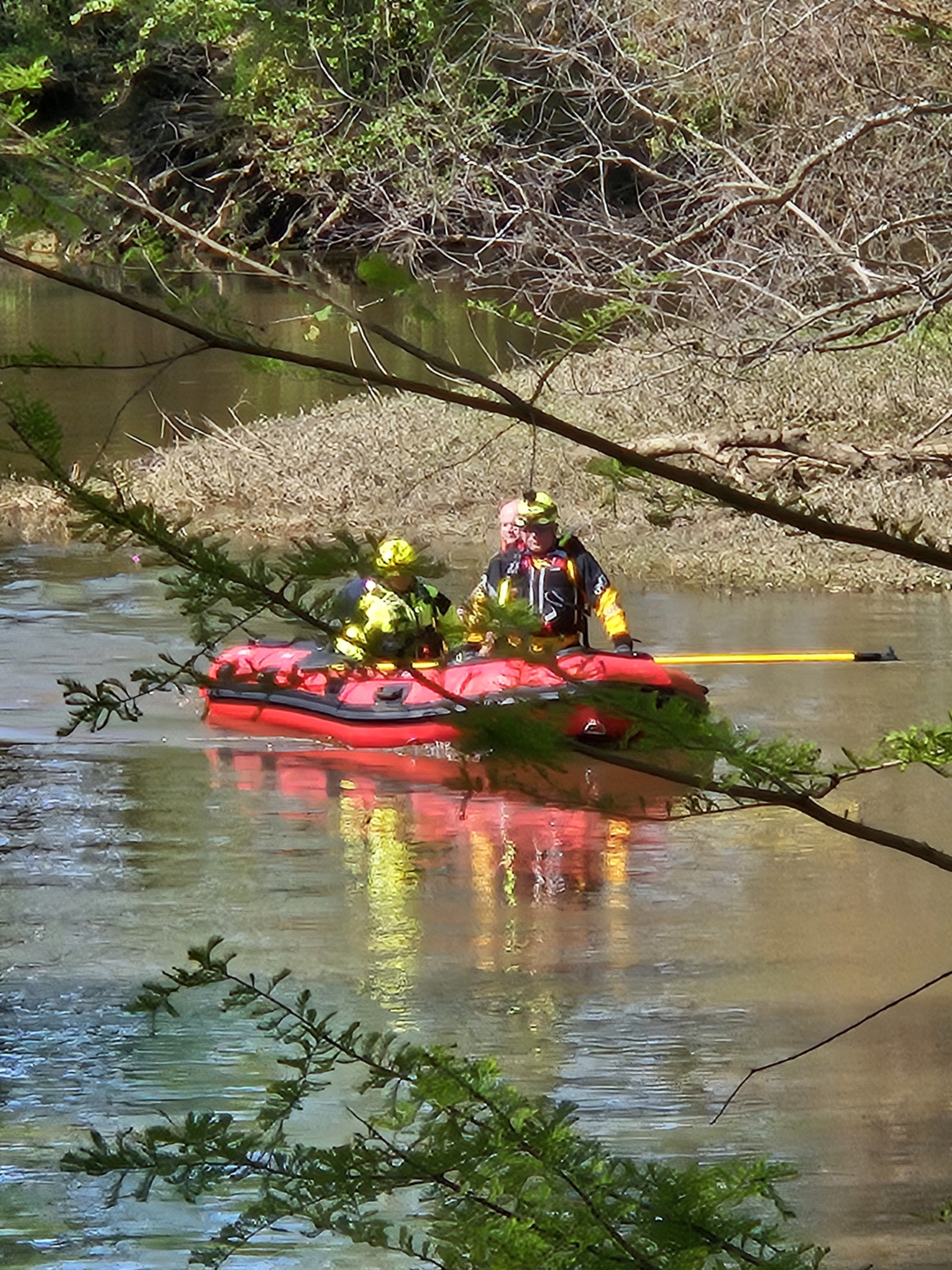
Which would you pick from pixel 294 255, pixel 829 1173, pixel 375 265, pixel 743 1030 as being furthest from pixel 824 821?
pixel 294 255

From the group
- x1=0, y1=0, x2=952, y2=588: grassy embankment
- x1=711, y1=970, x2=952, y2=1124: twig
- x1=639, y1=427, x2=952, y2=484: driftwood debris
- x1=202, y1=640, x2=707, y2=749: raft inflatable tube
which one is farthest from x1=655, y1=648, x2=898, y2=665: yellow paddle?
x1=711, y1=970, x2=952, y2=1124: twig

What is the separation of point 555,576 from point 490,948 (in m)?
3.78

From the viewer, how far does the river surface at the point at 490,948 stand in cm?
621

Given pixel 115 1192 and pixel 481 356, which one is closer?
pixel 115 1192

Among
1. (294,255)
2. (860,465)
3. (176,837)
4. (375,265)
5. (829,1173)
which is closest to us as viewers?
(375,265)

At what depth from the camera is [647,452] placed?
56.0 feet

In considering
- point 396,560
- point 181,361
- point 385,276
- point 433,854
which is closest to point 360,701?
point 433,854

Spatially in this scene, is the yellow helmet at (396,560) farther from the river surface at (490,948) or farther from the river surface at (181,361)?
the river surface at (181,361)

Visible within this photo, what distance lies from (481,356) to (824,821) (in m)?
33.4

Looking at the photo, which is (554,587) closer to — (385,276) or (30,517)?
(385,276)

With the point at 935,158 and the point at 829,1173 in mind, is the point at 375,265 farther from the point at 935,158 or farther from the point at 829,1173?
the point at 935,158

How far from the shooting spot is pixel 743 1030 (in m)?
7.33

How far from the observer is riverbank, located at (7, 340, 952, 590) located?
658 inches

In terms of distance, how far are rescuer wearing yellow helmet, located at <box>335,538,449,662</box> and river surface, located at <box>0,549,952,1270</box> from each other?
2.58 m
